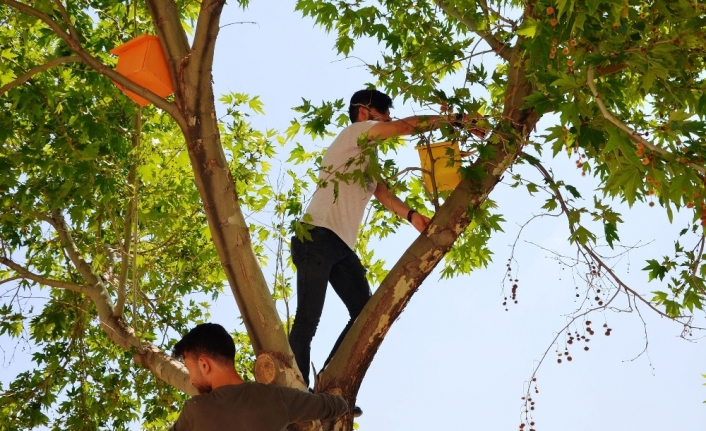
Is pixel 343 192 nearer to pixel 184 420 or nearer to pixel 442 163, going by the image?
pixel 442 163

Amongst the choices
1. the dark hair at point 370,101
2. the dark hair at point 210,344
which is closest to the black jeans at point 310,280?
the dark hair at point 210,344

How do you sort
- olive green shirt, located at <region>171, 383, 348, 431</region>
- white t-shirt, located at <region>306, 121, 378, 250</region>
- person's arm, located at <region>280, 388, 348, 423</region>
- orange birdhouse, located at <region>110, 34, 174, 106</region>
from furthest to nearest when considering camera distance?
white t-shirt, located at <region>306, 121, 378, 250</region>
orange birdhouse, located at <region>110, 34, 174, 106</region>
person's arm, located at <region>280, 388, 348, 423</region>
olive green shirt, located at <region>171, 383, 348, 431</region>

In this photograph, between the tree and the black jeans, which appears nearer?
the tree

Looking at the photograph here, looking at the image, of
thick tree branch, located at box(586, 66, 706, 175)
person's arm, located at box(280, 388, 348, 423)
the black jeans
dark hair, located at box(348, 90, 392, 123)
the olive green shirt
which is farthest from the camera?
dark hair, located at box(348, 90, 392, 123)

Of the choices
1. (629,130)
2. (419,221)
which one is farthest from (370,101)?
(629,130)

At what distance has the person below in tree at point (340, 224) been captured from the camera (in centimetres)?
342

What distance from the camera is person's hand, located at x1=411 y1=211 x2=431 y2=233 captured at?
3.56 m

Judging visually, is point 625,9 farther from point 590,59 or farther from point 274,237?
point 274,237

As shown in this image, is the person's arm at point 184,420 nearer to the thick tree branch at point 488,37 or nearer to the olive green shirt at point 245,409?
the olive green shirt at point 245,409

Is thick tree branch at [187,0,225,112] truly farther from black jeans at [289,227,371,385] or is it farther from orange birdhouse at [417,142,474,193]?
orange birdhouse at [417,142,474,193]

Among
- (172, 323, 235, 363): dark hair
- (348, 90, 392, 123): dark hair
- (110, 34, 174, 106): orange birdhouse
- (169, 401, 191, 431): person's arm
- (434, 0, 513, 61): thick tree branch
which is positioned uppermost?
(434, 0, 513, 61): thick tree branch

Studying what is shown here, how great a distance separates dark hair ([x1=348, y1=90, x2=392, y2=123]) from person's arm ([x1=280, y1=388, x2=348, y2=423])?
5.03 ft

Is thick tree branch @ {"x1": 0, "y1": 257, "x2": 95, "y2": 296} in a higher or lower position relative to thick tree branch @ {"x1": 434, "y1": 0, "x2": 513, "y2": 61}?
lower

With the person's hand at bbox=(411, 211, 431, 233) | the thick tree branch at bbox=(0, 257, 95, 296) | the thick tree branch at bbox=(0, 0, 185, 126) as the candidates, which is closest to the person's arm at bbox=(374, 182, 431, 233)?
the person's hand at bbox=(411, 211, 431, 233)
